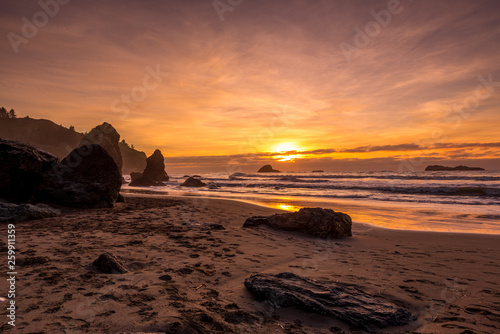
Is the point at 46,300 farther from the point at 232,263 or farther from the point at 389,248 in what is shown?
the point at 389,248

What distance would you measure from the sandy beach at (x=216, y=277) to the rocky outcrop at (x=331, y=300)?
0.10 metres

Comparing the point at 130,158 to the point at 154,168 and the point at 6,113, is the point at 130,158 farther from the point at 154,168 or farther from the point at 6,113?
the point at 154,168

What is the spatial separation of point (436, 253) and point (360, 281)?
130 inches

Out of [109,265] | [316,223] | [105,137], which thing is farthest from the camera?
[105,137]

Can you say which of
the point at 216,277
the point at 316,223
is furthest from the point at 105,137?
the point at 216,277

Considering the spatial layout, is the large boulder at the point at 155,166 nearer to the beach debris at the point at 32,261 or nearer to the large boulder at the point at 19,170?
the large boulder at the point at 19,170

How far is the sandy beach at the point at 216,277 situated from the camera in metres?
2.78

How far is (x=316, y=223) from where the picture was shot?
26.1ft

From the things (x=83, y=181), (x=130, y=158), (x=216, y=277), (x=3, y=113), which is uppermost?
(x=3, y=113)

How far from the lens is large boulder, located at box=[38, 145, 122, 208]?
10.3 meters

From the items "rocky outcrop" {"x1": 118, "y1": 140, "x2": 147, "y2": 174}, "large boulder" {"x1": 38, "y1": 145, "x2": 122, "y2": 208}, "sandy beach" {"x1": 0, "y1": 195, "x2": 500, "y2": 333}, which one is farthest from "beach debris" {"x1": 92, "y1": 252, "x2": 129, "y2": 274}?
"rocky outcrop" {"x1": 118, "y1": 140, "x2": 147, "y2": 174}

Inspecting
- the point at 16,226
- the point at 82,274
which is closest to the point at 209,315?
the point at 82,274

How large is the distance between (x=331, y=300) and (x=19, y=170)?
426 inches

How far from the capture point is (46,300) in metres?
Answer: 2.94
